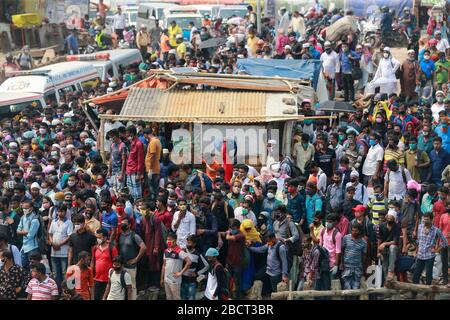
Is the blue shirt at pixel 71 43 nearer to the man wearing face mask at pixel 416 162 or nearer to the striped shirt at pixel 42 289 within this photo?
the man wearing face mask at pixel 416 162

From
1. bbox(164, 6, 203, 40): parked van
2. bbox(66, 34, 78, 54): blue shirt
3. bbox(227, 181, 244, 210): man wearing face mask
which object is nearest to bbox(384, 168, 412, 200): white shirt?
bbox(227, 181, 244, 210): man wearing face mask

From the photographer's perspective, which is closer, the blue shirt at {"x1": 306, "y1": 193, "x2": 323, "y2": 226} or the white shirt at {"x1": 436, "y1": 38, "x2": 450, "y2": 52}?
the blue shirt at {"x1": 306, "y1": 193, "x2": 323, "y2": 226}

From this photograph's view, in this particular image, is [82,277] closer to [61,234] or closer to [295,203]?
[61,234]

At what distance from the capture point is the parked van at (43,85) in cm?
2634

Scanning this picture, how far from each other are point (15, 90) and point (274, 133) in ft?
27.0

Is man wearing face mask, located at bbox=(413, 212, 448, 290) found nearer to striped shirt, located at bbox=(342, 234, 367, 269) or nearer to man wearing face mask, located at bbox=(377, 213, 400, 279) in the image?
man wearing face mask, located at bbox=(377, 213, 400, 279)

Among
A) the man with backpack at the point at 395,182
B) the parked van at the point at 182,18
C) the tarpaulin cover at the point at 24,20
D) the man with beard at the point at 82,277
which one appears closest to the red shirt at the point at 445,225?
the man with backpack at the point at 395,182

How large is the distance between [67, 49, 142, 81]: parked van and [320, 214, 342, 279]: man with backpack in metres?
15.1

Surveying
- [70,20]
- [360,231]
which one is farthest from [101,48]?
[360,231]

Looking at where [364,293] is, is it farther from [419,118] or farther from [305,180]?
[419,118]

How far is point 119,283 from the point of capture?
51.2 ft

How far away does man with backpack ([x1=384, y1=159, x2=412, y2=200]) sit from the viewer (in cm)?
1877

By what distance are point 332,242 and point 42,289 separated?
3968mm
